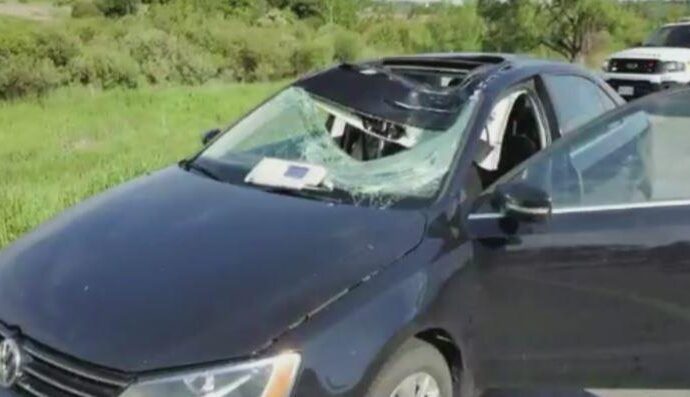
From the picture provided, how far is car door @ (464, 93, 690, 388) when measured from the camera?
319 centimetres

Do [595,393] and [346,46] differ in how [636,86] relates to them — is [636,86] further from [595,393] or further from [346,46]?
[346,46]

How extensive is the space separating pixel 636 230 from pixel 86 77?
76.5ft

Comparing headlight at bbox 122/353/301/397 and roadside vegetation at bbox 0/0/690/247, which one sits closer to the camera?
headlight at bbox 122/353/301/397

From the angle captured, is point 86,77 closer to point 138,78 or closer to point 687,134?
point 138,78

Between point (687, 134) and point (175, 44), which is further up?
point (687, 134)

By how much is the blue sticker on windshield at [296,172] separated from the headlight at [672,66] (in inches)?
552

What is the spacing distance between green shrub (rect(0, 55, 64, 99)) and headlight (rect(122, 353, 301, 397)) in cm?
2185

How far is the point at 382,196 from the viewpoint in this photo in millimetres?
3311

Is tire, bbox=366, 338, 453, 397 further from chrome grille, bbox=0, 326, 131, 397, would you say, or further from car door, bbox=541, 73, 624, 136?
car door, bbox=541, 73, 624, 136

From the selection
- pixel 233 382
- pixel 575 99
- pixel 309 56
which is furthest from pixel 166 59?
pixel 233 382

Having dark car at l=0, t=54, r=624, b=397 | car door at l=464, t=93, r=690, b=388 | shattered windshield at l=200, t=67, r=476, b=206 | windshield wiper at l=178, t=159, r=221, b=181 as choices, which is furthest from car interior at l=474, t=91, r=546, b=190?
windshield wiper at l=178, t=159, r=221, b=181

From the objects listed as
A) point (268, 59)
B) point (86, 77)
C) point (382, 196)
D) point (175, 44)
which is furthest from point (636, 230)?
point (268, 59)

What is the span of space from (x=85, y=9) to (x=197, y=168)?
4534 cm

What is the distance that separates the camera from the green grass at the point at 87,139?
6379 millimetres
